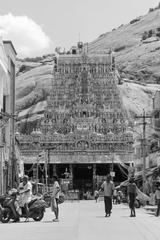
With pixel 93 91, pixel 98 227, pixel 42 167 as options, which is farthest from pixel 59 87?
pixel 98 227

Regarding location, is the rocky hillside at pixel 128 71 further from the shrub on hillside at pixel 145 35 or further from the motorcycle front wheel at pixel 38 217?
the motorcycle front wheel at pixel 38 217

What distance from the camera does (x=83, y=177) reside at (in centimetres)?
9881

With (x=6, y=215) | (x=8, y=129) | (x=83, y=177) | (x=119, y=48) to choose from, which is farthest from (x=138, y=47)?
(x=6, y=215)

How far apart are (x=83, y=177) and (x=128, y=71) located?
54046 millimetres

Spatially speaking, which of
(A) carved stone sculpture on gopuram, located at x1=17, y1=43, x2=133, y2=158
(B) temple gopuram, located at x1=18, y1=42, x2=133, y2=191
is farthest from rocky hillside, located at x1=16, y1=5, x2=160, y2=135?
(B) temple gopuram, located at x1=18, y1=42, x2=133, y2=191

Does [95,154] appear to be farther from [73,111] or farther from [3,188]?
[3,188]

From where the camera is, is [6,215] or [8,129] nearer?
[6,215]

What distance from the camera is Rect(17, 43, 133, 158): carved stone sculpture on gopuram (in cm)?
9369

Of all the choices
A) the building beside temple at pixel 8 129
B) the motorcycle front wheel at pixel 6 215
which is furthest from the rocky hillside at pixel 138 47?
the motorcycle front wheel at pixel 6 215

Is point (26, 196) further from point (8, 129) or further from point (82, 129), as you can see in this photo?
point (82, 129)

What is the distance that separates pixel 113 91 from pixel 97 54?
10358mm

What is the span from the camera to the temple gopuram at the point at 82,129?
91.9 meters

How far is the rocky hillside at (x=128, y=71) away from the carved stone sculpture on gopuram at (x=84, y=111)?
9.05 meters

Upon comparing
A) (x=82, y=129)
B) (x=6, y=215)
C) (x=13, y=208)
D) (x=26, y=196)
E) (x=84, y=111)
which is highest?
(x=84, y=111)
